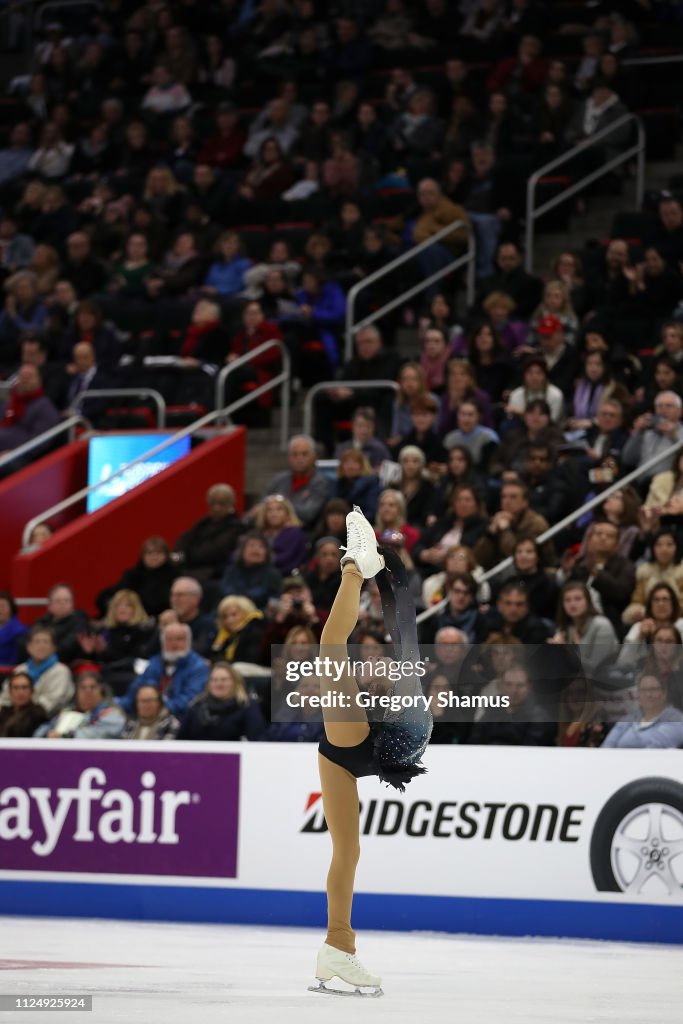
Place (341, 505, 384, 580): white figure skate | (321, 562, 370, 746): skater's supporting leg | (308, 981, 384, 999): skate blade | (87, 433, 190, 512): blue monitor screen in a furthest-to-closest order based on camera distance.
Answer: (87, 433, 190, 512): blue monitor screen, (341, 505, 384, 580): white figure skate, (321, 562, 370, 746): skater's supporting leg, (308, 981, 384, 999): skate blade

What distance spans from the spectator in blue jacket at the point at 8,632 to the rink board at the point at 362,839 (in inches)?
118

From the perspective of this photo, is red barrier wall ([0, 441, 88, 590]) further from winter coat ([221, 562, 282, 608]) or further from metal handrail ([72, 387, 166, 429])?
winter coat ([221, 562, 282, 608])

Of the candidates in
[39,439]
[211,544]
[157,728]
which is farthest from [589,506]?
[39,439]

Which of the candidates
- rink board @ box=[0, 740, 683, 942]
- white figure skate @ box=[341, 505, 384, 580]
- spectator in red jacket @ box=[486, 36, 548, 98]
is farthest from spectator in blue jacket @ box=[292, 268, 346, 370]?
white figure skate @ box=[341, 505, 384, 580]

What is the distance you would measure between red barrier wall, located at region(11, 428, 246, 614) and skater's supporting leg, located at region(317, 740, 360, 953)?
860 centimetres

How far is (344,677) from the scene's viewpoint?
715cm

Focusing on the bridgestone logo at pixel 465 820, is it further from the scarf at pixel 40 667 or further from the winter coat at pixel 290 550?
the winter coat at pixel 290 550

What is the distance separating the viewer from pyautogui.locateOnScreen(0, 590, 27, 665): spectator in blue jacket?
14117 mm

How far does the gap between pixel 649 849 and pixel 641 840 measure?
6 centimetres

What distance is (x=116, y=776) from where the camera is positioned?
432 inches

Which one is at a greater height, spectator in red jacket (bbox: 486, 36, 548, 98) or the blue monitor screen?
spectator in red jacket (bbox: 486, 36, 548, 98)

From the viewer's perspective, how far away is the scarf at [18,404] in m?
17.0

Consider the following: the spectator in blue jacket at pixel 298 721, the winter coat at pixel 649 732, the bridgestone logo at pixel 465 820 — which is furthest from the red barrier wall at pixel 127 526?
the winter coat at pixel 649 732

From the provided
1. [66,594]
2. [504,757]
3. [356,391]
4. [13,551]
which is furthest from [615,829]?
[13,551]
